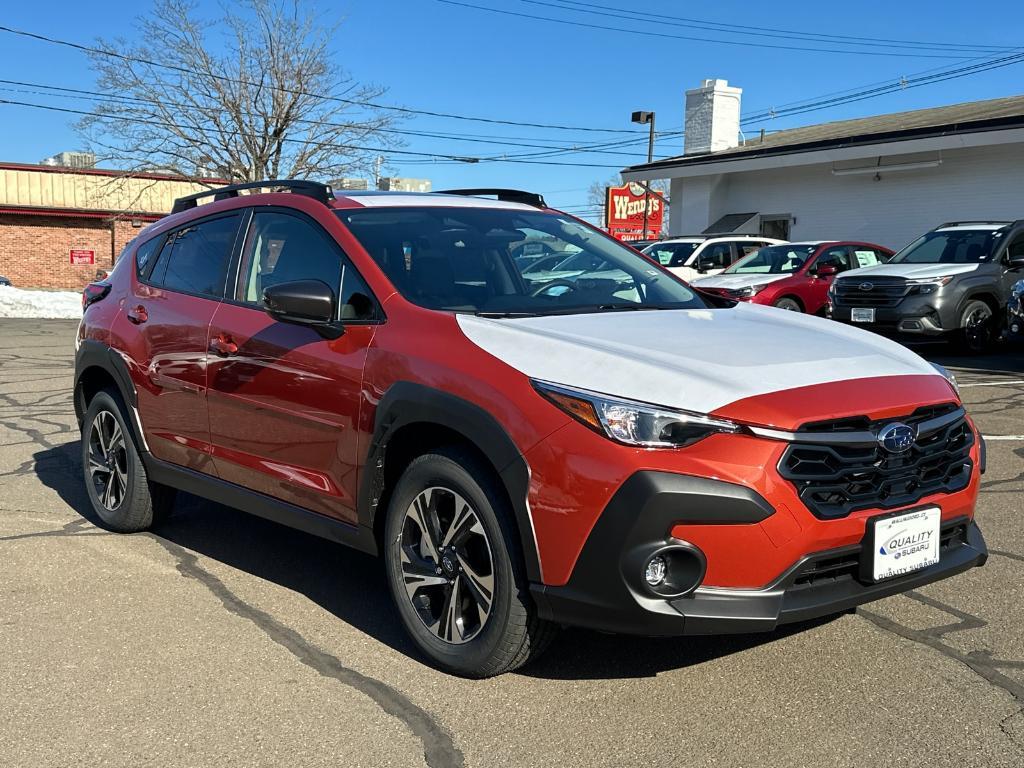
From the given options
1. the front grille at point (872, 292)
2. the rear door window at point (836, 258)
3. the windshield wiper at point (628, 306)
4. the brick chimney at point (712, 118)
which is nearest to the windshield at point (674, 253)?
the rear door window at point (836, 258)

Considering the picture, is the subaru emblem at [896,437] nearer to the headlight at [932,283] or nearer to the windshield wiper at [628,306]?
the windshield wiper at [628,306]

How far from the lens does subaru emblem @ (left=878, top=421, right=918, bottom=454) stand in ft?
10.7

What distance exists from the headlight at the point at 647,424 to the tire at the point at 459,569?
482 mm

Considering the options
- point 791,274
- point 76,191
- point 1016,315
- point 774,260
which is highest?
point 76,191

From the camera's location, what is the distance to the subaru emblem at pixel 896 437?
3.26 metres

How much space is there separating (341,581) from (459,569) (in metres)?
1.36

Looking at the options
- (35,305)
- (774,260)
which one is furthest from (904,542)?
(35,305)

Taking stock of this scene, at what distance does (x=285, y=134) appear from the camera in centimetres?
3484

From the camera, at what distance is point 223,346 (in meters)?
4.62

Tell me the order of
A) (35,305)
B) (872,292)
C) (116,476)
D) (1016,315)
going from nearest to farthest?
(116,476)
(1016,315)
(872,292)
(35,305)

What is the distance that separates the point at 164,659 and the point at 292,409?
1082 millimetres

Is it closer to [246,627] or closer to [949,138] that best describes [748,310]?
[246,627]

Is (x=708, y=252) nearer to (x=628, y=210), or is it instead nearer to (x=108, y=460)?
(x=108, y=460)

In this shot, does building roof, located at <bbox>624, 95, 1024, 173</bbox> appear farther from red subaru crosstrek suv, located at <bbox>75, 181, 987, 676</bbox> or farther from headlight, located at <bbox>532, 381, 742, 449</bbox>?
headlight, located at <bbox>532, 381, 742, 449</bbox>
